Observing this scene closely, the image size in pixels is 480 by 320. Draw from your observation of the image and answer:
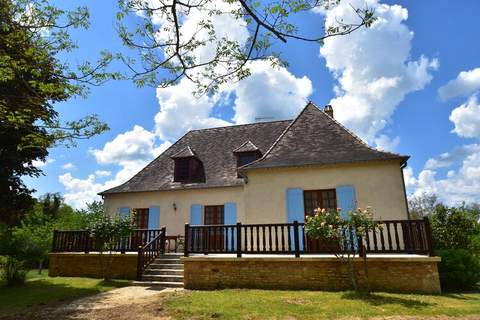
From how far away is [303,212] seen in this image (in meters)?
11.0

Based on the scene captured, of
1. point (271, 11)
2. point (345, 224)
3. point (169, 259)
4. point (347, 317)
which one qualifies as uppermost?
point (271, 11)

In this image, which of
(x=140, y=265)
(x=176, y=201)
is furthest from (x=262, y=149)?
(x=140, y=265)

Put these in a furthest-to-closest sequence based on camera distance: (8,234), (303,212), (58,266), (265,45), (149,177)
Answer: (8,234) → (149,177) → (58,266) → (303,212) → (265,45)

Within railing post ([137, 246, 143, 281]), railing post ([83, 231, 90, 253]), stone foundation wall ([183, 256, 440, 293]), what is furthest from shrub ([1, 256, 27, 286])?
stone foundation wall ([183, 256, 440, 293])

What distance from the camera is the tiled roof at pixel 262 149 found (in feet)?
37.7

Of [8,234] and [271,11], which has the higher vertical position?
[271,11]

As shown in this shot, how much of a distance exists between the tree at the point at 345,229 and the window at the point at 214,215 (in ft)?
23.8

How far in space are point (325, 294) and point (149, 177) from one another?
1194 centimetres

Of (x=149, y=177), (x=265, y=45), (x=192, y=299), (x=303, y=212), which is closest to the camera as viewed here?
(x=265, y=45)

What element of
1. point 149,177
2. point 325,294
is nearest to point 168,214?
point 149,177

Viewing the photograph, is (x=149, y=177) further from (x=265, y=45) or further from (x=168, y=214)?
(x=265, y=45)

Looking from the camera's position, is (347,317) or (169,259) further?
(169,259)

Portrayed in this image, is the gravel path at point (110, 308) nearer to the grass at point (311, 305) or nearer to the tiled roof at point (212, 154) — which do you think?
the grass at point (311, 305)

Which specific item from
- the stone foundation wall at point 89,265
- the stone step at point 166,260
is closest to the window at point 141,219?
the stone foundation wall at point 89,265
